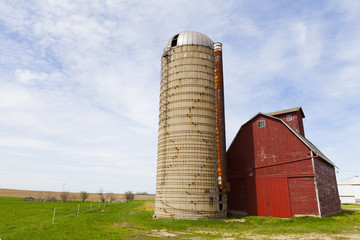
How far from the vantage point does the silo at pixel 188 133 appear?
73.1 feet

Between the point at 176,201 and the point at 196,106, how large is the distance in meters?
9.73

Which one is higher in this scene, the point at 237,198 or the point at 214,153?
the point at 214,153

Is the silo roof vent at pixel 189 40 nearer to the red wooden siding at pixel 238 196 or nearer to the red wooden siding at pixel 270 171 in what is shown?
the red wooden siding at pixel 270 171

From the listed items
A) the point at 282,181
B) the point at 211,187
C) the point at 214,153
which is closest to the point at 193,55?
the point at 214,153

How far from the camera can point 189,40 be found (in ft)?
87.0

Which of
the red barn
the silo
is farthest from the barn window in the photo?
the silo

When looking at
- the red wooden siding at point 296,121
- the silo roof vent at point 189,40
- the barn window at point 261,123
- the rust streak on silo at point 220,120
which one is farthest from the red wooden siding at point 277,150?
the silo roof vent at point 189,40

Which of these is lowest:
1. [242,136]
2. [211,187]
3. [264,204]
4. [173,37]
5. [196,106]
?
[264,204]

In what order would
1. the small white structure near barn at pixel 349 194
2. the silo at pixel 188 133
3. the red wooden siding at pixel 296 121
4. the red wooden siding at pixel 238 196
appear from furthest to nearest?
1. the small white structure near barn at pixel 349 194
2. the red wooden siding at pixel 296 121
3. the red wooden siding at pixel 238 196
4. the silo at pixel 188 133

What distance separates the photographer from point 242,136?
2920 cm

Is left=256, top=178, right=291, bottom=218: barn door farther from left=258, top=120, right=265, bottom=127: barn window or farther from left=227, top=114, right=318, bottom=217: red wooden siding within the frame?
left=258, top=120, right=265, bottom=127: barn window

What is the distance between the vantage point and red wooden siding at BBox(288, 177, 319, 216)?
22672 mm

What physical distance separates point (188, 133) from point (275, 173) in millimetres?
10588

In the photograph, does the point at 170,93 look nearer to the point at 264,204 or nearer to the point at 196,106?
the point at 196,106
